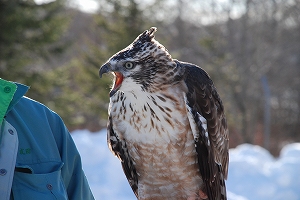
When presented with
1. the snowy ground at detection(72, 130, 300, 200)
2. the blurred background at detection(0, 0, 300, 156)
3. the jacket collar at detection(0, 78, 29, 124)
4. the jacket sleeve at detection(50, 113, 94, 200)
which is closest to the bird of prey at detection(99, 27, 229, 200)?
the jacket sleeve at detection(50, 113, 94, 200)

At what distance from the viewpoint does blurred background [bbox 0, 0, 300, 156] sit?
1505 cm

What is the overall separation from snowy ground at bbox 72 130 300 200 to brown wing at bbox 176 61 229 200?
272cm

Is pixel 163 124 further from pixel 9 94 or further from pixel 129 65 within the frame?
pixel 9 94

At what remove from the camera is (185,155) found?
11.0ft

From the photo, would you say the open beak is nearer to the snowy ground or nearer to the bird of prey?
the bird of prey

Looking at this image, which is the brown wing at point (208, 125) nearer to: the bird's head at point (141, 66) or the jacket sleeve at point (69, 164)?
the bird's head at point (141, 66)

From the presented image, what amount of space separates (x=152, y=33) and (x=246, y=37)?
17473 millimetres

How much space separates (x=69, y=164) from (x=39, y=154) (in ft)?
0.87

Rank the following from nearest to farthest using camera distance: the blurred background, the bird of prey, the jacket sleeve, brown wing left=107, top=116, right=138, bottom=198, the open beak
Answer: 1. the jacket sleeve
2. the open beak
3. the bird of prey
4. brown wing left=107, top=116, right=138, bottom=198
5. the blurred background

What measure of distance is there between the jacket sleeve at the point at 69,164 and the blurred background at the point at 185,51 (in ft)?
34.6

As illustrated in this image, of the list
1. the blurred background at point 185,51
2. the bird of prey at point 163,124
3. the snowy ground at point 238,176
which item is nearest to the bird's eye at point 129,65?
the bird of prey at point 163,124

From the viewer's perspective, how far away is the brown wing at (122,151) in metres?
3.49

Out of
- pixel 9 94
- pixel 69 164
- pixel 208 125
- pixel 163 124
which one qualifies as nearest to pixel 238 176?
pixel 208 125

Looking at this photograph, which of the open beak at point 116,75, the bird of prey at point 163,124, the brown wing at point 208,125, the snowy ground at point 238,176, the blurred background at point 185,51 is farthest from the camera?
the blurred background at point 185,51
